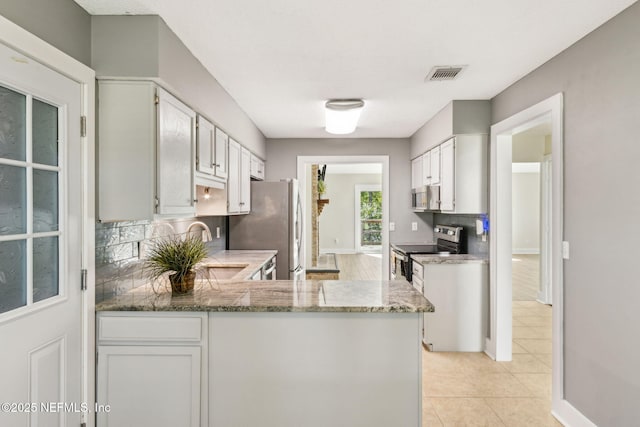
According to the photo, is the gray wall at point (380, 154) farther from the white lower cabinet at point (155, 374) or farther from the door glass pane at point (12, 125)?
the door glass pane at point (12, 125)

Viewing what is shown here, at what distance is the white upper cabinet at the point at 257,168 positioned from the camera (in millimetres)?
4270

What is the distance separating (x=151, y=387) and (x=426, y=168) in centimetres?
360

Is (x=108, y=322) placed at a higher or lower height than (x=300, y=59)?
lower

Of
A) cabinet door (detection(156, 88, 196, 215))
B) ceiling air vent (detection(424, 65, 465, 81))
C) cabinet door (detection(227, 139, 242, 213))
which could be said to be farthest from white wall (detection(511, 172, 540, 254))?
cabinet door (detection(156, 88, 196, 215))

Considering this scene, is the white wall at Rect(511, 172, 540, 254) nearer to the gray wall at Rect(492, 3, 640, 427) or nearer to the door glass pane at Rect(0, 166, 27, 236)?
the gray wall at Rect(492, 3, 640, 427)

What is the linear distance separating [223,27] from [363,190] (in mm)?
8934

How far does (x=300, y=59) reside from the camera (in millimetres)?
2422

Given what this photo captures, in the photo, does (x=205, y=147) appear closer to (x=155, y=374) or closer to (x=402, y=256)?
(x=155, y=374)

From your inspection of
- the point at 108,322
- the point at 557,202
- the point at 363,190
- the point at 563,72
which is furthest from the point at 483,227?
the point at 363,190

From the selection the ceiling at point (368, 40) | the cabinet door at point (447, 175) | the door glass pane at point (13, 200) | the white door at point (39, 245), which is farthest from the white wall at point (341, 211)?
the door glass pane at point (13, 200)

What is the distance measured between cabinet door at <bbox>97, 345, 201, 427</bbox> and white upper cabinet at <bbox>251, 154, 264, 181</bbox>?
106 inches

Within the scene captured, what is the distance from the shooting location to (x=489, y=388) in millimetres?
2816

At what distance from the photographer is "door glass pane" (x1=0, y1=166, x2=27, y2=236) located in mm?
1334

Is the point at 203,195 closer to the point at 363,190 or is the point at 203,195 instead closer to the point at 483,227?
the point at 483,227
